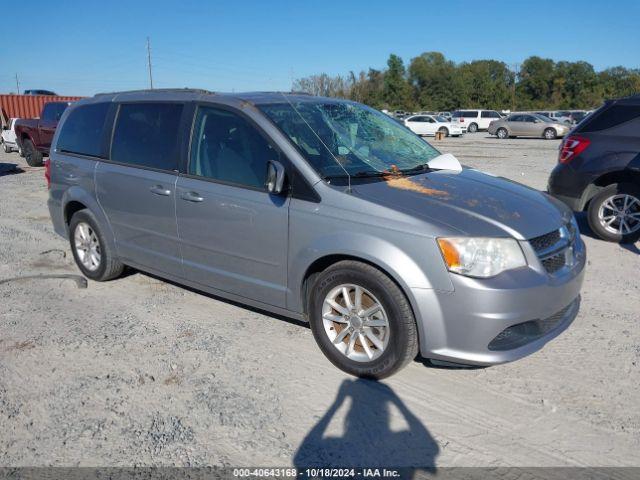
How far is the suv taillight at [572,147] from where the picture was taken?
22.5ft

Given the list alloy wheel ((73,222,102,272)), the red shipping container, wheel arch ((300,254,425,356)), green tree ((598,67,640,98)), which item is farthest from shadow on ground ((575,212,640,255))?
green tree ((598,67,640,98))

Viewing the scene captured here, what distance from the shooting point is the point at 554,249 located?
3459 mm

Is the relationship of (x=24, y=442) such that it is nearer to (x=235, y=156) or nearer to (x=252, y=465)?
(x=252, y=465)

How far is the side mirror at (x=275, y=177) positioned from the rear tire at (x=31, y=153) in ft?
51.6

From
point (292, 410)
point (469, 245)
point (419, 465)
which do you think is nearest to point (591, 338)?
point (469, 245)

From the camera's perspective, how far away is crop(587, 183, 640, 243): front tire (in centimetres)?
666

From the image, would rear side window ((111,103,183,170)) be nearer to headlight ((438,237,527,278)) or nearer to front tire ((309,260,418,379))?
front tire ((309,260,418,379))

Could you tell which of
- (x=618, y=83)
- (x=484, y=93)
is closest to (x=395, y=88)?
(x=484, y=93)

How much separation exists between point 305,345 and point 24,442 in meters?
1.86

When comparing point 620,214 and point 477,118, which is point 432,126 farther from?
point 620,214

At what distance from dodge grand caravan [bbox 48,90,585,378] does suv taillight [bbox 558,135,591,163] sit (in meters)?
3.06

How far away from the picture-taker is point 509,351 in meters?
3.22

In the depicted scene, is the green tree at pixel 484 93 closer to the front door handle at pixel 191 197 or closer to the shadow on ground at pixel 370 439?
the front door handle at pixel 191 197

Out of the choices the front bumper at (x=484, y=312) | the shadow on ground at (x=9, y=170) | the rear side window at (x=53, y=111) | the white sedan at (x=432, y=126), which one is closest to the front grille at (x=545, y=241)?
the front bumper at (x=484, y=312)
